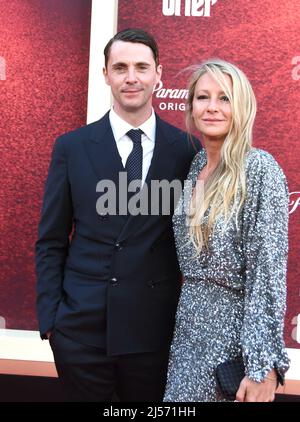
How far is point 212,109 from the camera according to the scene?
2002 millimetres

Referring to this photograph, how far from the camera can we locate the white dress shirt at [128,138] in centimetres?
231

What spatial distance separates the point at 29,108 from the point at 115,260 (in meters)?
1.57

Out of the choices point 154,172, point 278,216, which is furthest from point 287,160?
point 278,216

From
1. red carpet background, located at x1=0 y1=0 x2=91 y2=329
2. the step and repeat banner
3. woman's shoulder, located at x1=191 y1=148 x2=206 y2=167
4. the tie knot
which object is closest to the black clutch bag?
woman's shoulder, located at x1=191 y1=148 x2=206 y2=167

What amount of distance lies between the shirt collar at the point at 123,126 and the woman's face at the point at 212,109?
0.98 ft

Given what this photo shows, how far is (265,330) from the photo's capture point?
185cm

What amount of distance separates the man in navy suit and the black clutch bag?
395mm

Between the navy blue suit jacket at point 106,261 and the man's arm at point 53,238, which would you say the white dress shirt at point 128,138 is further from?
the man's arm at point 53,238

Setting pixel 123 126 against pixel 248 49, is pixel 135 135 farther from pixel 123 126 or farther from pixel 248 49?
pixel 248 49

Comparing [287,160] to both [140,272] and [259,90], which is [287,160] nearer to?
[259,90]

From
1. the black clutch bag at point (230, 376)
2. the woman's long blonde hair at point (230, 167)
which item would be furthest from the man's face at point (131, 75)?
the black clutch bag at point (230, 376)

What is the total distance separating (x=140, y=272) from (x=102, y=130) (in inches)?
21.9

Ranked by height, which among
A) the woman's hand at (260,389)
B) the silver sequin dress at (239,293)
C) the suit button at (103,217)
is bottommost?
the woman's hand at (260,389)

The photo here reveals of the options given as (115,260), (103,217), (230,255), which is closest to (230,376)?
(230,255)
